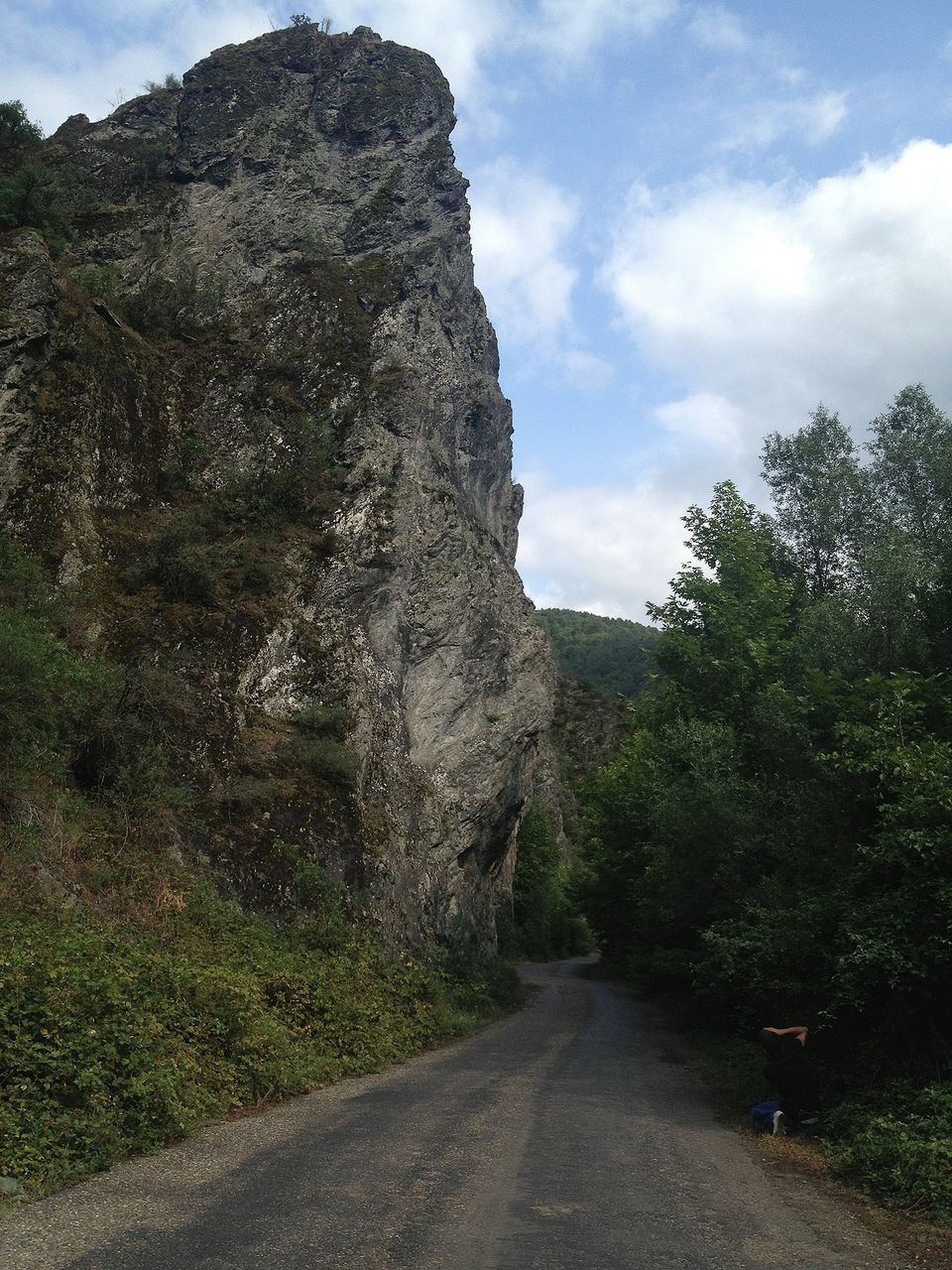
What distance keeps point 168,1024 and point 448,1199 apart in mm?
4049

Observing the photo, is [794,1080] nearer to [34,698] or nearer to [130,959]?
[130,959]

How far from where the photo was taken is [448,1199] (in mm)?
6586

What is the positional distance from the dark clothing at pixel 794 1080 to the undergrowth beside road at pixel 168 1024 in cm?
568

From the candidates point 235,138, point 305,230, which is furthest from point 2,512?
point 235,138

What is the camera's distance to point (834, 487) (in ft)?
84.0

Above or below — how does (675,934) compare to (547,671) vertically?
below

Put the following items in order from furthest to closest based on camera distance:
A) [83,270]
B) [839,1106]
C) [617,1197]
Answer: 1. [83,270]
2. [839,1106]
3. [617,1197]

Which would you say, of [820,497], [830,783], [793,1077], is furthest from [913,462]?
[793,1077]

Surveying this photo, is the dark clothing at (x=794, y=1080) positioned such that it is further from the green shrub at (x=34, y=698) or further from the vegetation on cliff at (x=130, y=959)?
the green shrub at (x=34, y=698)

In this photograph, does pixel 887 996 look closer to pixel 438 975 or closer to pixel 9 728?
pixel 438 975

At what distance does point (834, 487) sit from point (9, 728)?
2217 cm

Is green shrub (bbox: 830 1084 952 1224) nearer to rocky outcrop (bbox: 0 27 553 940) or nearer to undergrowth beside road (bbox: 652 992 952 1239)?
undergrowth beside road (bbox: 652 992 952 1239)

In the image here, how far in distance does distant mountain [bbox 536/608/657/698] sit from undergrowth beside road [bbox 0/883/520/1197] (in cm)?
8204

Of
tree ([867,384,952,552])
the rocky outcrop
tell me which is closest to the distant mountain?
the rocky outcrop
